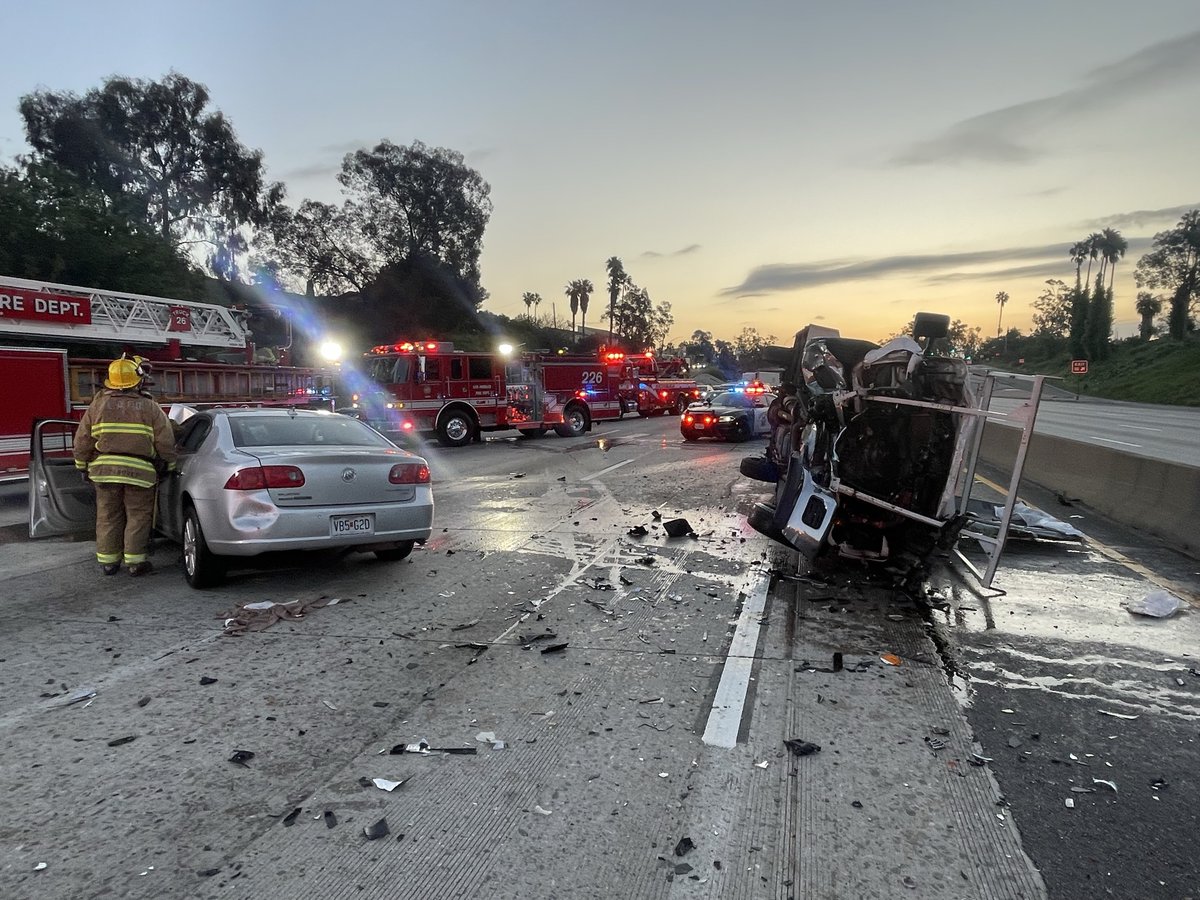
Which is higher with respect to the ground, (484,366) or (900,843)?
(484,366)

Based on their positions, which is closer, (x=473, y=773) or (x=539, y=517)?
(x=473, y=773)

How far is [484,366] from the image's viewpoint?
72.0ft

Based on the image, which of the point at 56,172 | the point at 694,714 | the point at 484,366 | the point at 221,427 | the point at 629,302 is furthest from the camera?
the point at 629,302

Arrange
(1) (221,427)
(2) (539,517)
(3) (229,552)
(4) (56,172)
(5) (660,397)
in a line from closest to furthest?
(3) (229,552), (1) (221,427), (2) (539,517), (4) (56,172), (5) (660,397)

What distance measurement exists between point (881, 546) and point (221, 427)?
18.9 ft

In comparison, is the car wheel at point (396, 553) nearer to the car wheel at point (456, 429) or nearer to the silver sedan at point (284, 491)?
the silver sedan at point (284, 491)

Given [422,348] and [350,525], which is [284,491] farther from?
[422,348]

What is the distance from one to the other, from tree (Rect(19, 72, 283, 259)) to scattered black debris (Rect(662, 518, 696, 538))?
118 feet

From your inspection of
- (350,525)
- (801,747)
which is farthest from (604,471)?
(801,747)

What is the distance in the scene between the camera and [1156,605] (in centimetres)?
582

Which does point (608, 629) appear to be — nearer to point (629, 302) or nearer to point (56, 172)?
point (56, 172)

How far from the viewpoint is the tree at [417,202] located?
5175cm

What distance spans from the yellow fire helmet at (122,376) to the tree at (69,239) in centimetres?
2390

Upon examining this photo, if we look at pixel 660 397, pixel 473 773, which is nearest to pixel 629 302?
pixel 660 397
